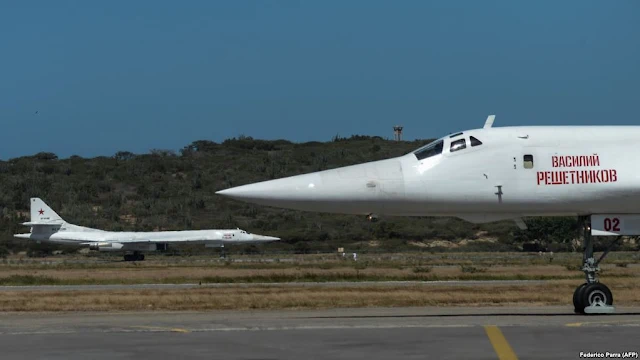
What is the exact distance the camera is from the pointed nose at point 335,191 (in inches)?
640

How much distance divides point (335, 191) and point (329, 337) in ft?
11.9

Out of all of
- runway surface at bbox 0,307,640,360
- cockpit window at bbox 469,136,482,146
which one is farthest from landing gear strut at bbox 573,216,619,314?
cockpit window at bbox 469,136,482,146

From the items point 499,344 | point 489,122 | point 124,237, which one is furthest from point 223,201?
point 499,344

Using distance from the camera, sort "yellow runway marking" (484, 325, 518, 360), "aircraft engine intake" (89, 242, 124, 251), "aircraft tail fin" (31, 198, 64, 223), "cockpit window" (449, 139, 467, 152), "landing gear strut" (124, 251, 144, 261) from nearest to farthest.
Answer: "yellow runway marking" (484, 325, 518, 360)
"cockpit window" (449, 139, 467, 152)
"landing gear strut" (124, 251, 144, 261)
"aircraft engine intake" (89, 242, 124, 251)
"aircraft tail fin" (31, 198, 64, 223)

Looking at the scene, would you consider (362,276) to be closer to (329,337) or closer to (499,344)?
(329,337)

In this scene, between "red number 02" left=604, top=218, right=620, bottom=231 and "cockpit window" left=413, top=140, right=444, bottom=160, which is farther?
"red number 02" left=604, top=218, right=620, bottom=231

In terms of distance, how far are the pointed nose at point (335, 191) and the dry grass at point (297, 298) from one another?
6829 mm

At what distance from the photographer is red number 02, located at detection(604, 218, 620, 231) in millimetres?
16938

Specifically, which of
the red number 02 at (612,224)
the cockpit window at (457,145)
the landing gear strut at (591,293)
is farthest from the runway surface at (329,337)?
the cockpit window at (457,145)

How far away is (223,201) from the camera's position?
95.3 metres

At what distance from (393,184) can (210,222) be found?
242 feet

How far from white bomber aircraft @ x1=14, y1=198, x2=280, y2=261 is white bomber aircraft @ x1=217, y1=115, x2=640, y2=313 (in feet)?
181

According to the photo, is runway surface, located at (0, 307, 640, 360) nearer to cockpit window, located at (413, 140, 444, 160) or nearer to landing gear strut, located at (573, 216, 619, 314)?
landing gear strut, located at (573, 216, 619, 314)

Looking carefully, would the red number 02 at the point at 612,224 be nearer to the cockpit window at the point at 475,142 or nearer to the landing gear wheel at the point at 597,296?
the landing gear wheel at the point at 597,296
